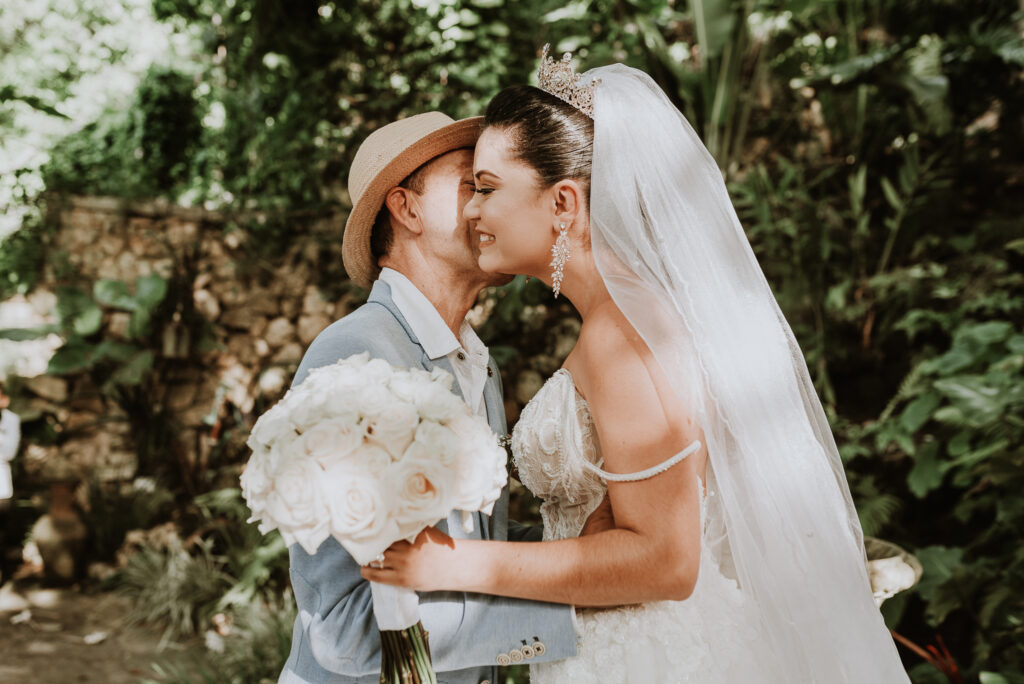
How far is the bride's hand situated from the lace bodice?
0.42m

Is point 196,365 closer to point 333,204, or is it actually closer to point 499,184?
point 333,204

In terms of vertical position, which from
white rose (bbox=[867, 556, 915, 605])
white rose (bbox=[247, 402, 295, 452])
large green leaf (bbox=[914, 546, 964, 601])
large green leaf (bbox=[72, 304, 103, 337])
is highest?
large green leaf (bbox=[72, 304, 103, 337])

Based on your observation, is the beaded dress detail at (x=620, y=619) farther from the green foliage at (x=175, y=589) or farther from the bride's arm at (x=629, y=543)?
the green foliage at (x=175, y=589)

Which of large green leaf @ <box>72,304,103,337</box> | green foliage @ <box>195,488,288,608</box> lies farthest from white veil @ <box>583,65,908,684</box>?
large green leaf @ <box>72,304,103,337</box>

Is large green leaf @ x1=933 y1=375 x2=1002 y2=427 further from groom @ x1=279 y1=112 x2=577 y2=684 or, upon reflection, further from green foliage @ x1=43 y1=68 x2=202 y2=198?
green foliage @ x1=43 y1=68 x2=202 y2=198

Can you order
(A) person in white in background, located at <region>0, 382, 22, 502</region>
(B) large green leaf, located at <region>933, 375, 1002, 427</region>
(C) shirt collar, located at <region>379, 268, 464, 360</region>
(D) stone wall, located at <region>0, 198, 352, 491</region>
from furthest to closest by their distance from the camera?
(D) stone wall, located at <region>0, 198, 352, 491</region> → (A) person in white in background, located at <region>0, 382, 22, 502</region> → (B) large green leaf, located at <region>933, 375, 1002, 427</region> → (C) shirt collar, located at <region>379, 268, 464, 360</region>

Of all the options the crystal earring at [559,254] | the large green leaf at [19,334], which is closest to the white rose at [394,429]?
the crystal earring at [559,254]

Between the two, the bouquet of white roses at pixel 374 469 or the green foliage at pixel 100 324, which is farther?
the green foliage at pixel 100 324

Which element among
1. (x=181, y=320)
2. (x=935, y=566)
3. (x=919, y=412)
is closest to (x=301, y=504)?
(x=935, y=566)

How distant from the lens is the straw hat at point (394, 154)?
2.08 metres

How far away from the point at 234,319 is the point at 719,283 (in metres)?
5.96

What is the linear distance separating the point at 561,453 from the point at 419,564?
0.51 m

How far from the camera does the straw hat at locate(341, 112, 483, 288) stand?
208 cm

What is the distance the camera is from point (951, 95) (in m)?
5.92
